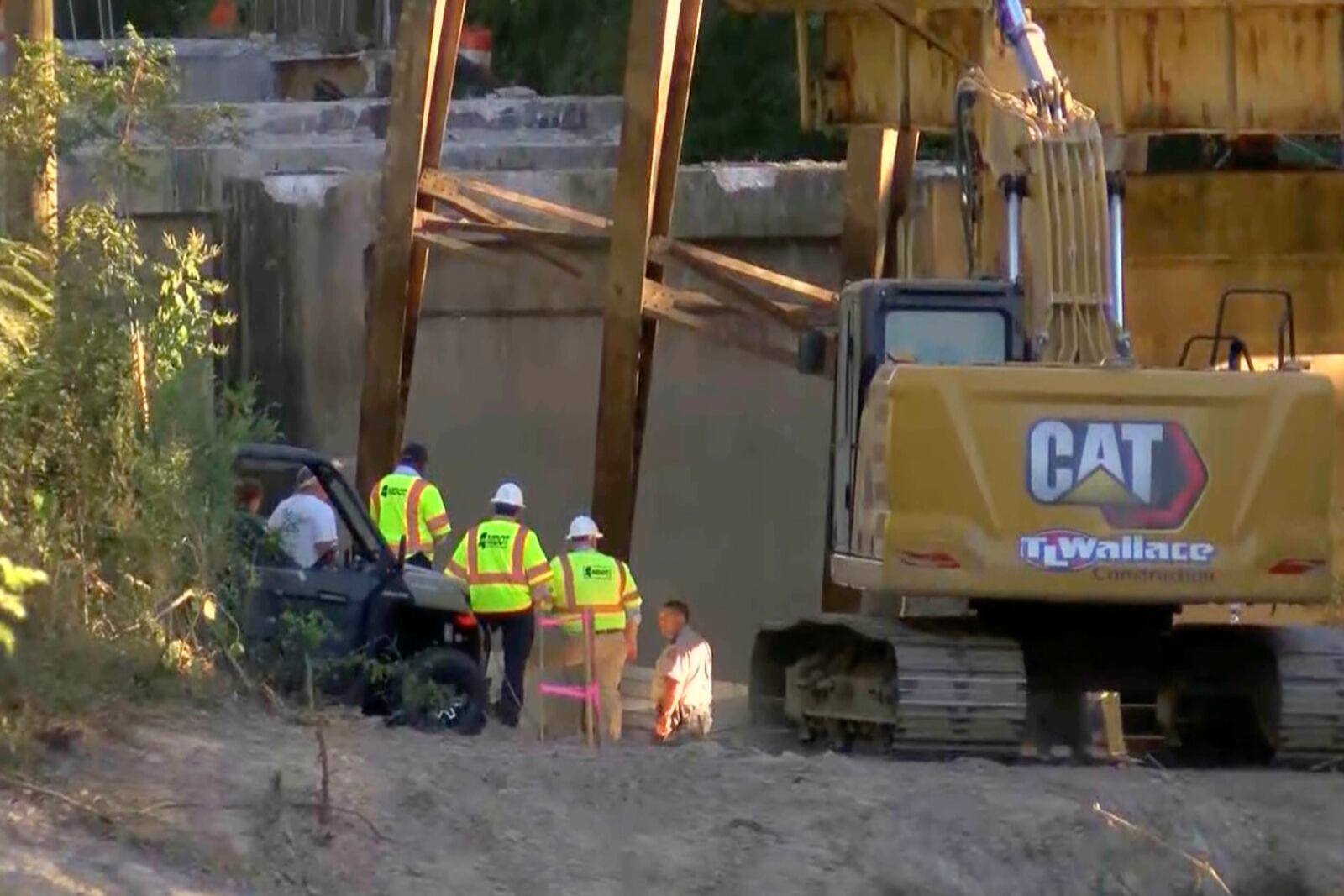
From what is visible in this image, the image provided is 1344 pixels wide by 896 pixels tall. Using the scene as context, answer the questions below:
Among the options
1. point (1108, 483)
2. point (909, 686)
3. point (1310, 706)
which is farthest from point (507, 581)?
A: point (1310, 706)

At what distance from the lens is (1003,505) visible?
1130 centimetres

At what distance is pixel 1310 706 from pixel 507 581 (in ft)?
16.5

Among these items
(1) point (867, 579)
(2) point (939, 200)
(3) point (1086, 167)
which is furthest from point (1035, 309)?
(2) point (939, 200)

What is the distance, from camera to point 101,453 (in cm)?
1020

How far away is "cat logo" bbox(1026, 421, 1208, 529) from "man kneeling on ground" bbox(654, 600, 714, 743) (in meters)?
3.88

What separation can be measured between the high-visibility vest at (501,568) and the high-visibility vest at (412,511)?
2.65 ft

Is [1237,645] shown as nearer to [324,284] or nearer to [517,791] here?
[517,791]

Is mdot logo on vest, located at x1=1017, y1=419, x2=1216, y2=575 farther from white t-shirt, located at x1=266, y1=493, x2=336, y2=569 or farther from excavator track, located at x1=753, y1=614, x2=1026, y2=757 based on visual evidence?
white t-shirt, located at x1=266, y1=493, x2=336, y2=569

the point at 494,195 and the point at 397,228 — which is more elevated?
the point at 494,195

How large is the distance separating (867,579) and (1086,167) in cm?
222

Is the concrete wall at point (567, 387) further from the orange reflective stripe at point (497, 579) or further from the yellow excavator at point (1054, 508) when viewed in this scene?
the yellow excavator at point (1054, 508)

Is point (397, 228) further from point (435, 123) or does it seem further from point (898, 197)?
point (898, 197)

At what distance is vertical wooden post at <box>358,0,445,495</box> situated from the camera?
18531 mm

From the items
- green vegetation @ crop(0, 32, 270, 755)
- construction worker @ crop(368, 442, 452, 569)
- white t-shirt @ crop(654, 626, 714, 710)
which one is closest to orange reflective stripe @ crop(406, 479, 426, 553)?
construction worker @ crop(368, 442, 452, 569)
